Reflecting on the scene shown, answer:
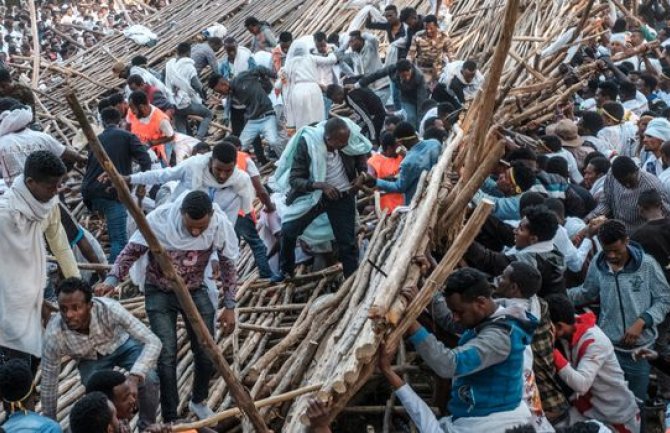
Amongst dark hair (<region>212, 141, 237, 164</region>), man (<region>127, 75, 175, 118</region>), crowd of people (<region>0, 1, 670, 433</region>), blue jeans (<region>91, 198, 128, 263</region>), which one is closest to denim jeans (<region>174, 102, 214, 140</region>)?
man (<region>127, 75, 175, 118</region>)

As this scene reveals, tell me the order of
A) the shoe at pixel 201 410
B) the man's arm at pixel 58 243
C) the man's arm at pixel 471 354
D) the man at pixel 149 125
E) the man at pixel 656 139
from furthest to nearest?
1. the man at pixel 149 125
2. the man at pixel 656 139
3. the man's arm at pixel 58 243
4. the shoe at pixel 201 410
5. the man's arm at pixel 471 354

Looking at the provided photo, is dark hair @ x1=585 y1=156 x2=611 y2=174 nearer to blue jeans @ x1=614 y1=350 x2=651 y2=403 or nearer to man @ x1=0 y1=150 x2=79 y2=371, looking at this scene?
blue jeans @ x1=614 y1=350 x2=651 y2=403

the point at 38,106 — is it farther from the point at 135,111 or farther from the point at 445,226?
the point at 445,226

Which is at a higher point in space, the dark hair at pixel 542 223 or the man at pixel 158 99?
the dark hair at pixel 542 223

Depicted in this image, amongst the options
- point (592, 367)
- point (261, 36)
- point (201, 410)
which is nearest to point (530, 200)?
point (592, 367)

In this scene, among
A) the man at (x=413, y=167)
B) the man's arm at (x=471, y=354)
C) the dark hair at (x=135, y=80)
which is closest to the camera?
the man's arm at (x=471, y=354)

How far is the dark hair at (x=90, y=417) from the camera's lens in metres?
3.38

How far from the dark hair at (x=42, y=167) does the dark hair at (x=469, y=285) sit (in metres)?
2.20

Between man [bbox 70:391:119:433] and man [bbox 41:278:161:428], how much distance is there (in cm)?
62

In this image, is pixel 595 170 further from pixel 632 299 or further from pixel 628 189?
pixel 632 299

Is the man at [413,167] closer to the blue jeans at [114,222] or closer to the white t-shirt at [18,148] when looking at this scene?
the blue jeans at [114,222]

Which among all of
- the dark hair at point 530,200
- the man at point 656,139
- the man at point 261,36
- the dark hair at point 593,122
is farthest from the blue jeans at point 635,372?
the man at point 261,36

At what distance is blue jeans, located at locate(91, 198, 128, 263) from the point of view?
7.54 meters

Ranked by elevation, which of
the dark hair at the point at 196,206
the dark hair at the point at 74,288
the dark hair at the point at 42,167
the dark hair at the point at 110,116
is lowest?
the dark hair at the point at 110,116
